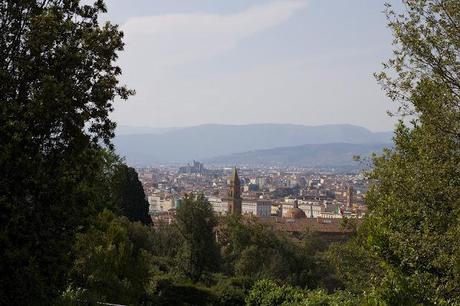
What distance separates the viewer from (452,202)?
8.97 m

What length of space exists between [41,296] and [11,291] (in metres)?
0.37

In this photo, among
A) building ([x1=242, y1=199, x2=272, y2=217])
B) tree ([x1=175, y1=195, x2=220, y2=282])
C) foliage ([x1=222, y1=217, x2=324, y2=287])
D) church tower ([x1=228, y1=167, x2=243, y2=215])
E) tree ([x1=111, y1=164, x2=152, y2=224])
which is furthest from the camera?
building ([x1=242, y1=199, x2=272, y2=217])

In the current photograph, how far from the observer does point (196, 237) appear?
2970cm

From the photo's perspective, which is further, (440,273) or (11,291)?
(440,273)

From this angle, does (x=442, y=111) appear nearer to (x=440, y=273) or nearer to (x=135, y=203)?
(x=440, y=273)

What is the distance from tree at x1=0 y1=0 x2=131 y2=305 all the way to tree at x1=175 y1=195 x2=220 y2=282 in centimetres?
2175

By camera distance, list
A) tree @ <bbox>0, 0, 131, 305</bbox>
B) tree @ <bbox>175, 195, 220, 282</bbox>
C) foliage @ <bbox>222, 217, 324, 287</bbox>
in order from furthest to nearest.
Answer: foliage @ <bbox>222, 217, 324, 287</bbox>, tree @ <bbox>175, 195, 220, 282</bbox>, tree @ <bbox>0, 0, 131, 305</bbox>

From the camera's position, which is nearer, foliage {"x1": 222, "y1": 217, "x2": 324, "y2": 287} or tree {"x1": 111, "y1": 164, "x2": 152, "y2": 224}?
foliage {"x1": 222, "y1": 217, "x2": 324, "y2": 287}

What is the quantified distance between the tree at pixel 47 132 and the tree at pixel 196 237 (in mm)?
21753

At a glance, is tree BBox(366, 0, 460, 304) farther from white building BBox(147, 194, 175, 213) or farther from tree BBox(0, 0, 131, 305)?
white building BBox(147, 194, 175, 213)

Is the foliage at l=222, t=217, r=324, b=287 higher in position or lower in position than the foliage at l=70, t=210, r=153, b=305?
lower

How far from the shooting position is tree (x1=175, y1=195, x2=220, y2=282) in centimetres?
2927

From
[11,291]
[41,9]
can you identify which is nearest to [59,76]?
[41,9]

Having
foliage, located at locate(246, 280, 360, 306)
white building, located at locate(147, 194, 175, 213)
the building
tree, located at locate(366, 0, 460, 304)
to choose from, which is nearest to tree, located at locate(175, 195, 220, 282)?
foliage, located at locate(246, 280, 360, 306)
